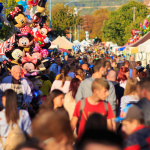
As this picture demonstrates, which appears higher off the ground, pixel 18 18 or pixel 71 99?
pixel 18 18

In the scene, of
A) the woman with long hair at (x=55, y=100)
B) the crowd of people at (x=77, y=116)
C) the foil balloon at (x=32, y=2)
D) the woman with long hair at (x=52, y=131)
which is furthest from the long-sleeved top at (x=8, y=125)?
the foil balloon at (x=32, y=2)

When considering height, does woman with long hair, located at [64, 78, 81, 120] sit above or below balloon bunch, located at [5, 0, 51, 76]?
below

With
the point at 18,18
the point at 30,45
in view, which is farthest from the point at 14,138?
the point at 18,18

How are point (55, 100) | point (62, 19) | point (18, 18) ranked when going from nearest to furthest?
point (55, 100) < point (18, 18) < point (62, 19)

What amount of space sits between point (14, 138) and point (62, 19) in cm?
4996

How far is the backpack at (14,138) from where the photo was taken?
4742mm

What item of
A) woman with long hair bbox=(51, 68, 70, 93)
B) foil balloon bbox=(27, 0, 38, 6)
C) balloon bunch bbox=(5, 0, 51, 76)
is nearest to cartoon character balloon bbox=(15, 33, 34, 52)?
balloon bunch bbox=(5, 0, 51, 76)

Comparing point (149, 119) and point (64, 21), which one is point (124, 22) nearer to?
point (64, 21)

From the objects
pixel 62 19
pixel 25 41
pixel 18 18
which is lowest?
pixel 25 41

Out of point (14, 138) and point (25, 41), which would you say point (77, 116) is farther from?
point (25, 41)

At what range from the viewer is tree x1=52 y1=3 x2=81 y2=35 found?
51594mm

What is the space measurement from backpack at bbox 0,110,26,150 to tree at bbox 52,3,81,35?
150 ft

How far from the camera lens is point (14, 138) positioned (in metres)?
4.82

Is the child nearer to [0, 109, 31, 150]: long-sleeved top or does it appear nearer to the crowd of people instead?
the crowd of people
